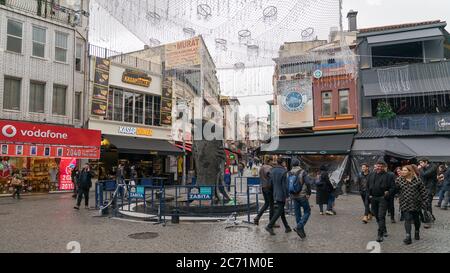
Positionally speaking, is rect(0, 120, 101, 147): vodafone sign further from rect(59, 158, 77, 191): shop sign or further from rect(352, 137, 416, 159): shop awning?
rect(352, 137, 416, 159): shop awning

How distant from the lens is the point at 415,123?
2150cm

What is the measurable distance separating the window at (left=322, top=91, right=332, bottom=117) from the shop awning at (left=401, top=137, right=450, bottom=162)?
191 inches

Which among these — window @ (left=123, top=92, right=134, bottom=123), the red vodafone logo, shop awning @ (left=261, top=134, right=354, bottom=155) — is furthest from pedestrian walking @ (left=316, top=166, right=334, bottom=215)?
window @ (left=123, top=92, right=134, bottom=123)

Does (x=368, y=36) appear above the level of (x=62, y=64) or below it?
above

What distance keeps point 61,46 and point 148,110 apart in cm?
748

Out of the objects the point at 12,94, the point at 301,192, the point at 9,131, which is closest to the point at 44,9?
the point at 12,94

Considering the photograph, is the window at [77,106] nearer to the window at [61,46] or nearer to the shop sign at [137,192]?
the window at [61,46]

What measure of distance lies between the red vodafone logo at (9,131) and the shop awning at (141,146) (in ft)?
19.5

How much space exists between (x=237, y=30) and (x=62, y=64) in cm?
1506

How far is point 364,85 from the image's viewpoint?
72.6ft
